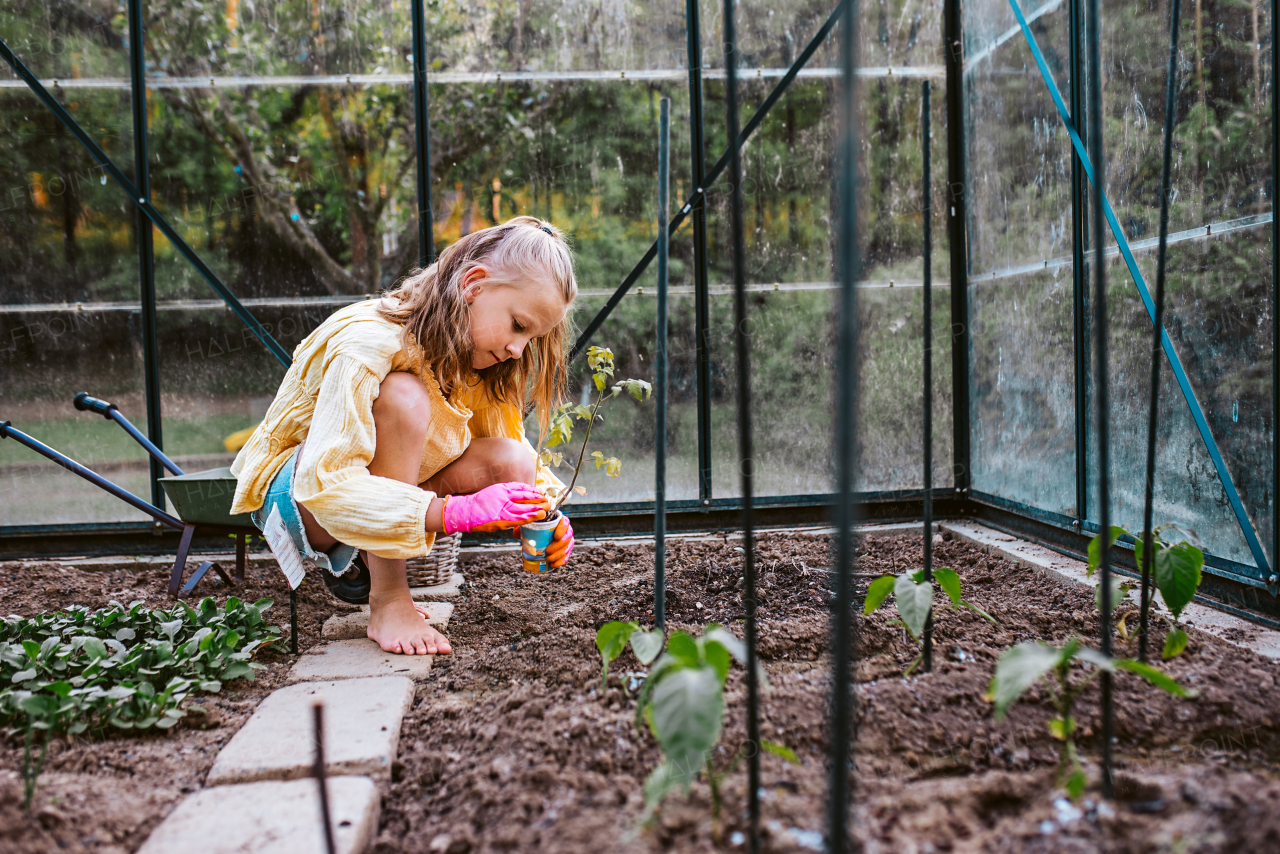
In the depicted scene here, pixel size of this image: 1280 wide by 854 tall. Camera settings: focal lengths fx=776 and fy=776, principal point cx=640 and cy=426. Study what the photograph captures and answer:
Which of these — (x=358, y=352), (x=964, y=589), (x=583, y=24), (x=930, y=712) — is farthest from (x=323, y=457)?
(x=583, y=24)

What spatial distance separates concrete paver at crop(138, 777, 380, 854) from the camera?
2.88 ft

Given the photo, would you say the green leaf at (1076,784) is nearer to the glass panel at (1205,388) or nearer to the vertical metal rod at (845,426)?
the vertical metal rod at (845,426)

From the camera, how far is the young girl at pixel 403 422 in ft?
4.72

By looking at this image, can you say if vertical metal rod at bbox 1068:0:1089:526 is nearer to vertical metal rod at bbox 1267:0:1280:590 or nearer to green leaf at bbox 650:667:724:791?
vertical metal rod at bbox 1267:0:1280:590

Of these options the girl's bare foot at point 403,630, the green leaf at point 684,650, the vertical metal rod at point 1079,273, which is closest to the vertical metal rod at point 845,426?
the green leaf at point 684,650

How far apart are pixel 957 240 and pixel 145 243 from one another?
2714 millimetres

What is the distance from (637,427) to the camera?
8.79 feet

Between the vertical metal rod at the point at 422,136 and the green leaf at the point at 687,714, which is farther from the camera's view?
the vertical metal rod at the point at 422,136

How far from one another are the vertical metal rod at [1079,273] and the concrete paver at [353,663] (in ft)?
5.81

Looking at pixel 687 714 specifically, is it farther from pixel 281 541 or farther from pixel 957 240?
pixel 957 240

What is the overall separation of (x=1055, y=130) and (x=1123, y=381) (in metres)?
0.74

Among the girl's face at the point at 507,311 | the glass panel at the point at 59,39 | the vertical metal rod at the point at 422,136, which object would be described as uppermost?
the glass panel at the point at 59,39

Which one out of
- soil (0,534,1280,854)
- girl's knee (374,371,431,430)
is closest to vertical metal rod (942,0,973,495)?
soil (0,534,1280,854)

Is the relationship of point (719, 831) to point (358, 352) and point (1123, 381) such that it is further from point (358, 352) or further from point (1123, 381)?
point (1123, 381)
